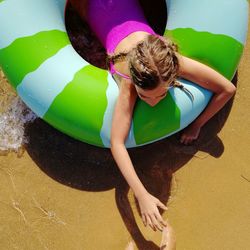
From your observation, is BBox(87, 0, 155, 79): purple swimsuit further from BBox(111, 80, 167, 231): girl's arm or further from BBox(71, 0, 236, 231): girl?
BBox(111, 80, 167, 231): girl's arm

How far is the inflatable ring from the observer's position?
2.18 m

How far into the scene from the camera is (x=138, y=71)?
1828mm

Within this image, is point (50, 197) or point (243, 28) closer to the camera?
point (243, 28)

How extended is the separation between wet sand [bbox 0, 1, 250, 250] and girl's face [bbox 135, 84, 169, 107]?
1.64 ft

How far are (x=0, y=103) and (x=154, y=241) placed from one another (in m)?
1.10

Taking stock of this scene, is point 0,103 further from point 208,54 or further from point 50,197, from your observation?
point 208,54

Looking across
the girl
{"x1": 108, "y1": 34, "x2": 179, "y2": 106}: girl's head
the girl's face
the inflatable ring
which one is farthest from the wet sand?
{"x1": 108, "y1": 34, "x2": 179, "y2": 106}: girl's head

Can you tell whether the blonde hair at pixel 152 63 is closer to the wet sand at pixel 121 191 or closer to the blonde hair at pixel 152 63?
the blonde hair at pixel 152 63

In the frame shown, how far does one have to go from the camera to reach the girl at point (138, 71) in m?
1.83

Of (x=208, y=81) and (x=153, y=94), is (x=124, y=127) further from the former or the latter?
(x=208, y=81)

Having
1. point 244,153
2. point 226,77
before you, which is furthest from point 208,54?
point 244,153

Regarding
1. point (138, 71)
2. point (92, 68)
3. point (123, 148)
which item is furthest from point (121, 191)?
point (138, 71)

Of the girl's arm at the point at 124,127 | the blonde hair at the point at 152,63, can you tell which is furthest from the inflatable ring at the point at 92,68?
the blonde hair at the point at 152,63

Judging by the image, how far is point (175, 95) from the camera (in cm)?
215
